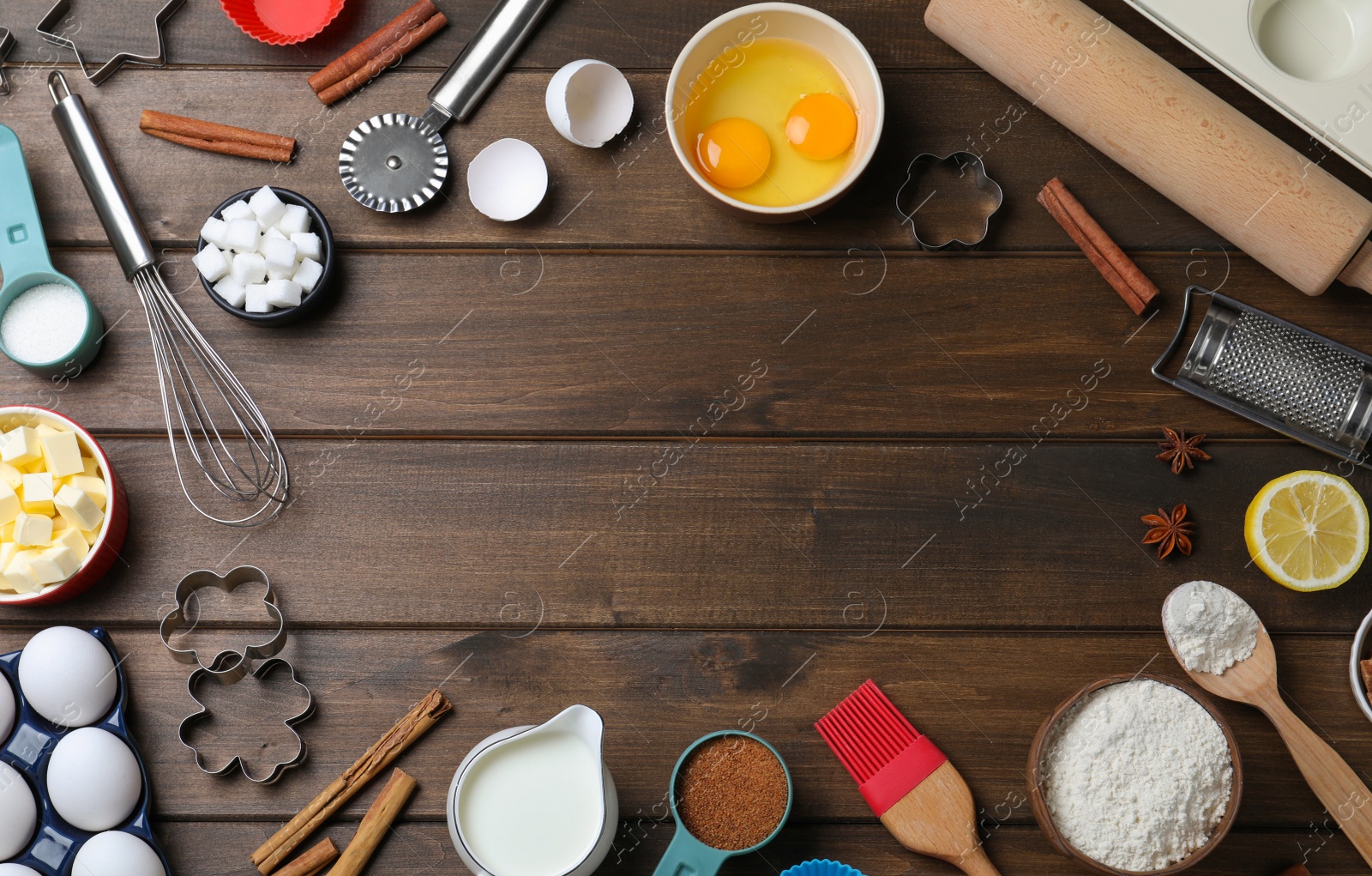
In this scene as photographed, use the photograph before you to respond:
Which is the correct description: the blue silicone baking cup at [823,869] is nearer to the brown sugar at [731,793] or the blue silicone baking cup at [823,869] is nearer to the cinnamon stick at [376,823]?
the brown sugar at [731,793]

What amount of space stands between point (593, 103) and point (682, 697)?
871mm

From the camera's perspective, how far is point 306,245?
1.25 m

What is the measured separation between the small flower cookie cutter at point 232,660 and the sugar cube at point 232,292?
373 mm

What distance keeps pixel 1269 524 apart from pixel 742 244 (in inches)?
32.4

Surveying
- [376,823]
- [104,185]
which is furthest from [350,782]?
[104,185]

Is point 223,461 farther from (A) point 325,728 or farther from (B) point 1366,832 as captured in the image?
(B) point 1366,832

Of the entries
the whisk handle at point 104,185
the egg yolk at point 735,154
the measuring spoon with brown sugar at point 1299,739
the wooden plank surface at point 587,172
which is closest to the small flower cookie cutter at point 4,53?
the wooden plank surface at point 587,172

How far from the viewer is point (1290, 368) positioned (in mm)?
1237

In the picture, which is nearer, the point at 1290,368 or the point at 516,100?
the point at 1290,368

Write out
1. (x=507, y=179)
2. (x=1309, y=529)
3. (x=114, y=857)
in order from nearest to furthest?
(x=114, y=857) → (x=1309, y=529) → (x=507, y=179)

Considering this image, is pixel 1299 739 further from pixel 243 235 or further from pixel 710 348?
pixel 243 235

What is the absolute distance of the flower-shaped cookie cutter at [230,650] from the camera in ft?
3.99

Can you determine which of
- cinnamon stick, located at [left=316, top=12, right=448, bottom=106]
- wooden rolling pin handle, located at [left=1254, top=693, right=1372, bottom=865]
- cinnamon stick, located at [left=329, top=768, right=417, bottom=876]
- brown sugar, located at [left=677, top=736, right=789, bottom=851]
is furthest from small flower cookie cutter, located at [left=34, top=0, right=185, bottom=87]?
wooden rolling pin handle, located at [left=1254, top=693, right=1372, bottom=865]

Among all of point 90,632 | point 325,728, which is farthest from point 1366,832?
point 90,632
